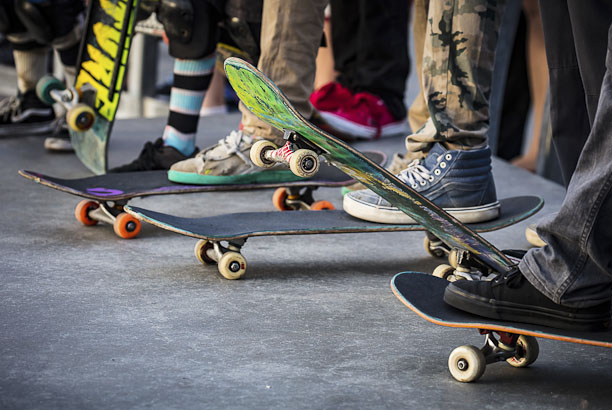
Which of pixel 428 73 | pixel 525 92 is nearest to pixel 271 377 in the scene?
pixel 428 73

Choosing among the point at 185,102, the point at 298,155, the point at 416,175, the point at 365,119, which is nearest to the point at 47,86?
the point at 185,102

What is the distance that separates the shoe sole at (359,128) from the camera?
3930mm

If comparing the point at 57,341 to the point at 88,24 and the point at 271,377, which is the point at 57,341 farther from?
the point at 88,24

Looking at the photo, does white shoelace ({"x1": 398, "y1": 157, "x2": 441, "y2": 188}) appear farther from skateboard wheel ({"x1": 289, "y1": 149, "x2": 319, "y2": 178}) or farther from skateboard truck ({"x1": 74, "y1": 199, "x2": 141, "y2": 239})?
skateboard truck ({"x1": 74, "y1": 199, "x2": 141, "y2": 239})

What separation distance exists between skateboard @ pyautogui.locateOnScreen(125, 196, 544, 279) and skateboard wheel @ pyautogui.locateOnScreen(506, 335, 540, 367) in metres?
0.64

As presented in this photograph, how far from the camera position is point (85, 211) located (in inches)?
99.4

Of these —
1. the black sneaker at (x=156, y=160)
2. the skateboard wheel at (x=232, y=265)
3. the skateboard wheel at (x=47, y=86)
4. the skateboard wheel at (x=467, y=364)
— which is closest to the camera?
the skateboard wheel at (x=467, y=364)

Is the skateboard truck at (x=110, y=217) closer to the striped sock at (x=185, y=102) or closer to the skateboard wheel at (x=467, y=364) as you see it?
the striped sock at (x=185, y=102)

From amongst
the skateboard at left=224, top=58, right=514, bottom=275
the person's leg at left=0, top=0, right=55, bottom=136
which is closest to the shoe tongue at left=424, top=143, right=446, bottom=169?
the skateboard at left=224, top=58, right=514, bottom=275

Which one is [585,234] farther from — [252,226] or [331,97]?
[331,97]

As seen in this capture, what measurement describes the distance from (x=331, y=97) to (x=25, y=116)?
1546 mm

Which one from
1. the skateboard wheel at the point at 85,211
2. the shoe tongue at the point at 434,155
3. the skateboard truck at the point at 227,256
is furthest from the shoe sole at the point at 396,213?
the skateboard wheel at the point at 85,211

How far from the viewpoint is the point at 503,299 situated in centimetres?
143

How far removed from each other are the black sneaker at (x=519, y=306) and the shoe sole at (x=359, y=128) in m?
2.47
